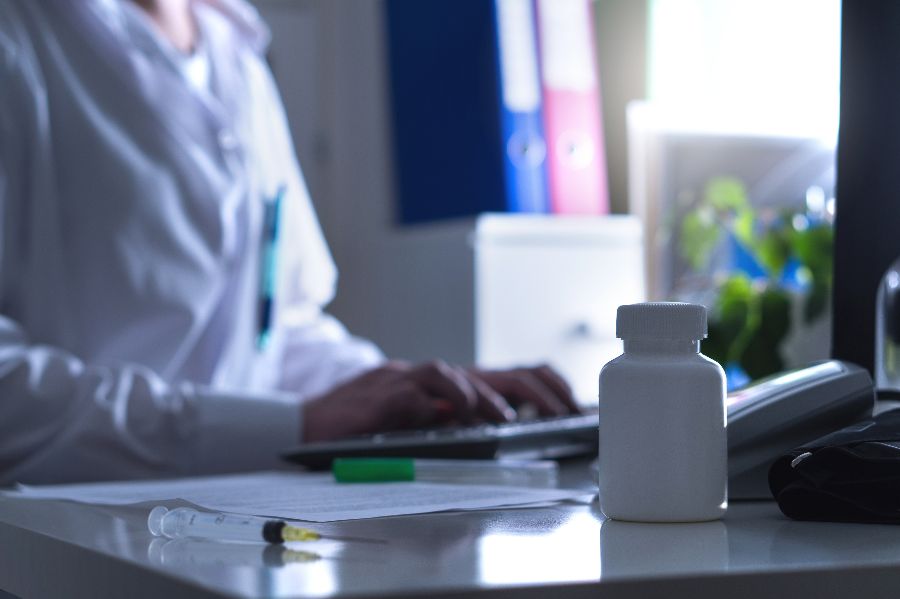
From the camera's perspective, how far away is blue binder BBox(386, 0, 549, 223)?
2172 millimetres

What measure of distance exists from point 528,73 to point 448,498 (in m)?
1.69

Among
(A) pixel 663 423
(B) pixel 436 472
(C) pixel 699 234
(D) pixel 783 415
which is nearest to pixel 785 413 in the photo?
(D) pixel 783 415

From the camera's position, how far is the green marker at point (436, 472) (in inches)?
27.5

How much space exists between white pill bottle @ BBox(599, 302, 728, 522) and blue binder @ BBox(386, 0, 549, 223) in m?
1.67

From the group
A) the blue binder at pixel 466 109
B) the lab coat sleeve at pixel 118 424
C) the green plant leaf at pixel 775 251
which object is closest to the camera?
the lab coat sleeve at pixel 118 424

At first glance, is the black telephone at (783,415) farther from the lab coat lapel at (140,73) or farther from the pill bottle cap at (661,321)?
the lab coat lapel at (140,73)

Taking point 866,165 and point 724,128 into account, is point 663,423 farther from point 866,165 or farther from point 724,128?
point 724,128

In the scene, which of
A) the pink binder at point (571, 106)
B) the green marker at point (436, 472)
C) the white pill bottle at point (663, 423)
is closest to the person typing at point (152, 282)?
the green marker at point (436, 472)

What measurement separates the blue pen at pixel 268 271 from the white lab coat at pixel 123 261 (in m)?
0.02

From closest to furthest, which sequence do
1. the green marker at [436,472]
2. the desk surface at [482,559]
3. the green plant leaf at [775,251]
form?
1. the desk surface at [482,559]
2. the green marker at [436,472]
3. the green plant leaf at [775,251]

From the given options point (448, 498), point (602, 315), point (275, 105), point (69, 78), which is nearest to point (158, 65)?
point (69, 78)

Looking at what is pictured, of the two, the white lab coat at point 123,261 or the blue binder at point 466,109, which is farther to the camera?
the blue binder at point 466,109

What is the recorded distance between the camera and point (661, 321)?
51 cm

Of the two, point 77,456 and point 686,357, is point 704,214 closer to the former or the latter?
point 77,456
